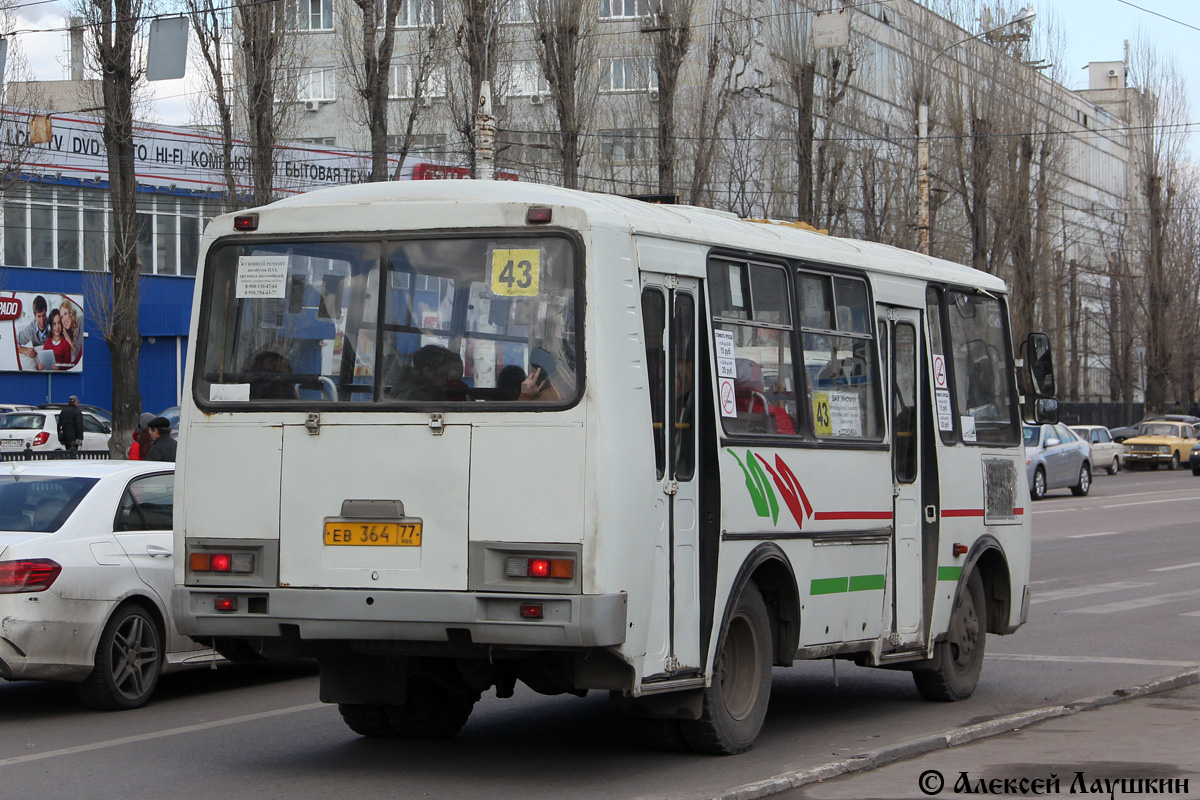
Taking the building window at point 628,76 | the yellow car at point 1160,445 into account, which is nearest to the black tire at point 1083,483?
the building window at point 628,76

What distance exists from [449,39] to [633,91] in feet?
19.0

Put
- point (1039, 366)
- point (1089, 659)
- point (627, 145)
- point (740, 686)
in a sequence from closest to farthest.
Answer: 1. point (740, 686)
2. point (1039, 366)
3. point (1089, 659)
4. point (627, 145)

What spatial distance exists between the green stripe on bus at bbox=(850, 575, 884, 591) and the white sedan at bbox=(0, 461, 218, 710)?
4133 mm

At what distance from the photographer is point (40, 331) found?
45.0 meters

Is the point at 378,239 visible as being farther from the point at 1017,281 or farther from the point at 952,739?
the point at 1017,281

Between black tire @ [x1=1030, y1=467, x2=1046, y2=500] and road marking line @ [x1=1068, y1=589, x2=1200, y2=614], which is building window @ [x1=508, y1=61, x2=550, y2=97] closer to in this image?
black tire @ [x1=1030, y1=467, x2=1046, y2=500]

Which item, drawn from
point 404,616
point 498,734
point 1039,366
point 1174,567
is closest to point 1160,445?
point 1174,567

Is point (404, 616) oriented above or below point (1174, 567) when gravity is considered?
above

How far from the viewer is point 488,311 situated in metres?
7.06

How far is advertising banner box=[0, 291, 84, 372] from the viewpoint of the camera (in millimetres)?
44281

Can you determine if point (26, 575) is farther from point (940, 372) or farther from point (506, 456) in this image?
point (940, 372)

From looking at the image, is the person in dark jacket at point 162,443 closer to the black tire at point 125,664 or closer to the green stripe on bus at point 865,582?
the black tire at point 125,664

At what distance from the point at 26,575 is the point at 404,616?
3.17 metres

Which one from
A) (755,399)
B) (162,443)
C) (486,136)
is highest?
(486,136)
